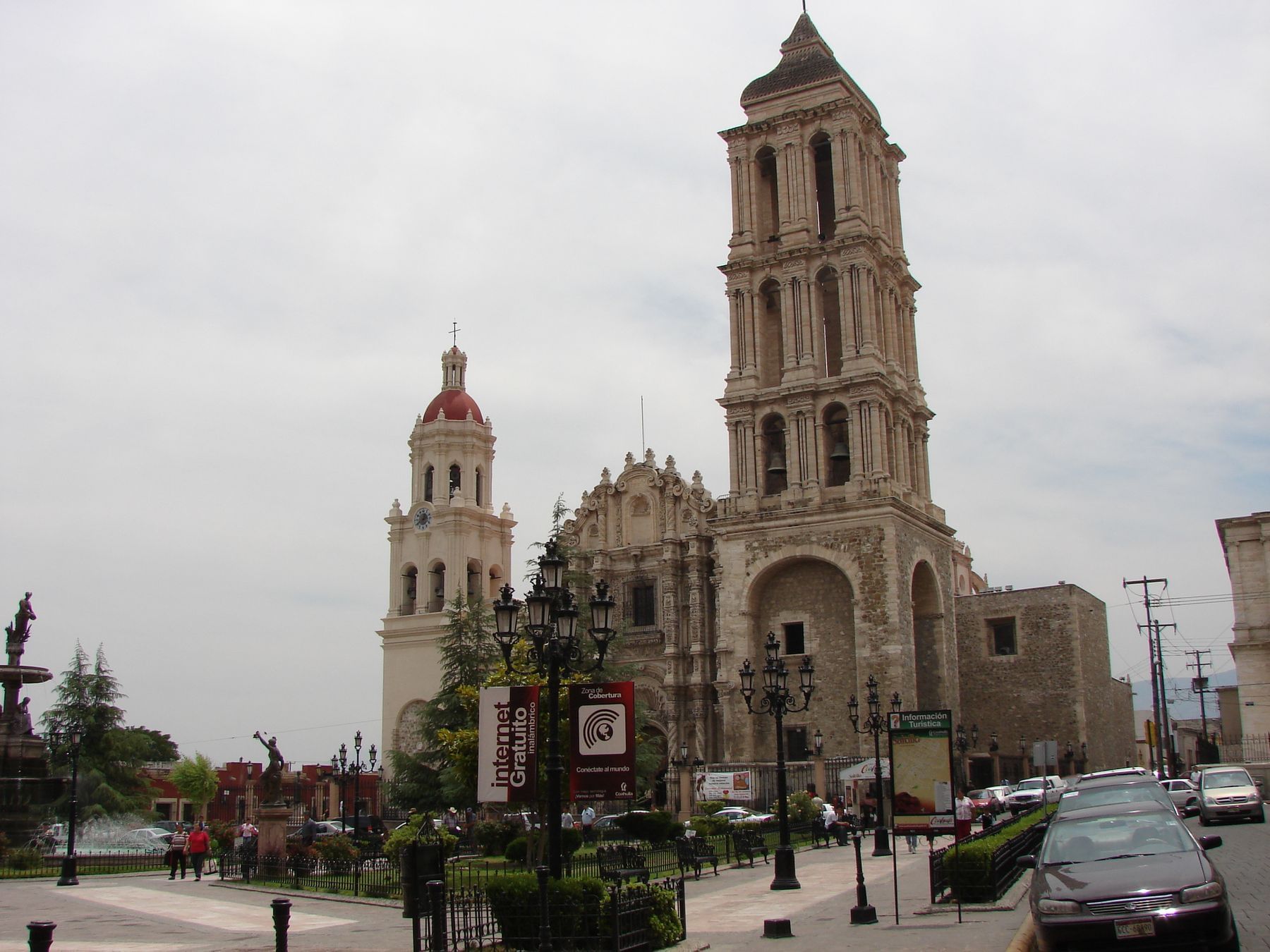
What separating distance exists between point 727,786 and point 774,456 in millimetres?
12621

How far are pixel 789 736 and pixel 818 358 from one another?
1286 cm

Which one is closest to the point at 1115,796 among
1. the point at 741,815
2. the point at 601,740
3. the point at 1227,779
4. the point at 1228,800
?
the point at 601,740

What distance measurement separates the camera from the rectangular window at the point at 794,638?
40062 millimetres

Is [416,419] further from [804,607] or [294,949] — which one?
[294,949]

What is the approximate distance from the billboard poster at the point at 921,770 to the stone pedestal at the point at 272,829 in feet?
46.2

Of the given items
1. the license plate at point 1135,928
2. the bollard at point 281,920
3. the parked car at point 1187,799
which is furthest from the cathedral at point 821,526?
the bollard at point 281,920

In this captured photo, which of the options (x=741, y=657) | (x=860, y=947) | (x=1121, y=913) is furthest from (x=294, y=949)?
(x=741, y=657)

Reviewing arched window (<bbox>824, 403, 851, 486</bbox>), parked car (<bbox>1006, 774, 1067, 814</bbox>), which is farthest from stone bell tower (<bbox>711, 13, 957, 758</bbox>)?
parked car (<bbox>1006, 774, 1067, 814</bbox>)

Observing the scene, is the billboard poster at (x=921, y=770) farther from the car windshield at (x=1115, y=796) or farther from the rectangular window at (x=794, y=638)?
the rectangular window at (x=794, y=638)

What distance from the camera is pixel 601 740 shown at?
1343 centimetres

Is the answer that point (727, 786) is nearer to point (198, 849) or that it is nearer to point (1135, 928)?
point (198, 849)

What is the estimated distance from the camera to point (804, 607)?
131ft

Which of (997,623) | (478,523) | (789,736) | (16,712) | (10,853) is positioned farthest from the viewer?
(478,523)

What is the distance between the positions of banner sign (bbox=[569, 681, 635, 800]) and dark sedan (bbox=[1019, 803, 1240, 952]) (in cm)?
450
